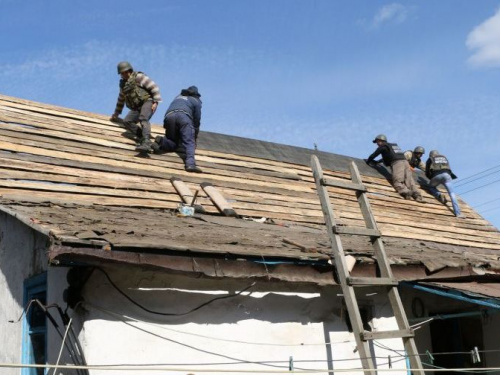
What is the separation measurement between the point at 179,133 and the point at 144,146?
0.91 meters

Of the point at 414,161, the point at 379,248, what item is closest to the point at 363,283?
the point at 379,248

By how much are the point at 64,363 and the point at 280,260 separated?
2.33m

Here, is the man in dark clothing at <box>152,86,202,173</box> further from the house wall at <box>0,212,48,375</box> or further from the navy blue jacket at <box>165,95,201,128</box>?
the house wall at <box>0,212,48,375</box>

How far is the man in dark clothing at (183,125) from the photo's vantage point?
10.8m

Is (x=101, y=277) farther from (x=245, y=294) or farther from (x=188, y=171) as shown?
(x=188, y=171)

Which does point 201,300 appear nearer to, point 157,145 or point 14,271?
point 14,271

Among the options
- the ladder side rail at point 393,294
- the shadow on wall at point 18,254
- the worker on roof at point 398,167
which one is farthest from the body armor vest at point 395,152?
the shadow on wall at point 18,254

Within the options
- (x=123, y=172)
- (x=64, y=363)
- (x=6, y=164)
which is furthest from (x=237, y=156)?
(x=64, y=363)

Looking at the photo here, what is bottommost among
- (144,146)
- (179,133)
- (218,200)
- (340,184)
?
(340,184)

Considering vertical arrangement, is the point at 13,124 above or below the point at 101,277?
above

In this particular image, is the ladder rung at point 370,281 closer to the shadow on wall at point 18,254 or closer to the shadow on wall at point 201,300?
the shadow on wall at point 201,300

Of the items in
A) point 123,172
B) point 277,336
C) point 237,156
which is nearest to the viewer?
point 277,336

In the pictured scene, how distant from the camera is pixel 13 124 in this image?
9859 millimetres

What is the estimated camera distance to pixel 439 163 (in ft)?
49.0
